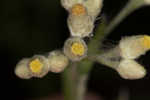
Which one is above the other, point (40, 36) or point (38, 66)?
point (38, 66)

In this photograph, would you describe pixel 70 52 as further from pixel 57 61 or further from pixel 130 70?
pixel 130 70

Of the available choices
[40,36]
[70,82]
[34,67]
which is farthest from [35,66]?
[40,36]

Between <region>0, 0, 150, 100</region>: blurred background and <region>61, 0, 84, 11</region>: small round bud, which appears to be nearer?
<region>61, 0, 84, 11</region>: small round bud

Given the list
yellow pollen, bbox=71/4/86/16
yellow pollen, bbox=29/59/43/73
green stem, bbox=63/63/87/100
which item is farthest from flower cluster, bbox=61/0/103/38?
green stem, bbox=63/63/87/100

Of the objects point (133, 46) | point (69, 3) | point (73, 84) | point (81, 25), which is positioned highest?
point (69, 3)

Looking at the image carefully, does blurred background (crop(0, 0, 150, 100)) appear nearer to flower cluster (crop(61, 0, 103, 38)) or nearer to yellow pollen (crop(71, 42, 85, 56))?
flower cluster (crop(61, 0, 103, 38))

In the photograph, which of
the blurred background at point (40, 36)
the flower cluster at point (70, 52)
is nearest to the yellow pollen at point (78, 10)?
the flower cluster at point (70, 52)
